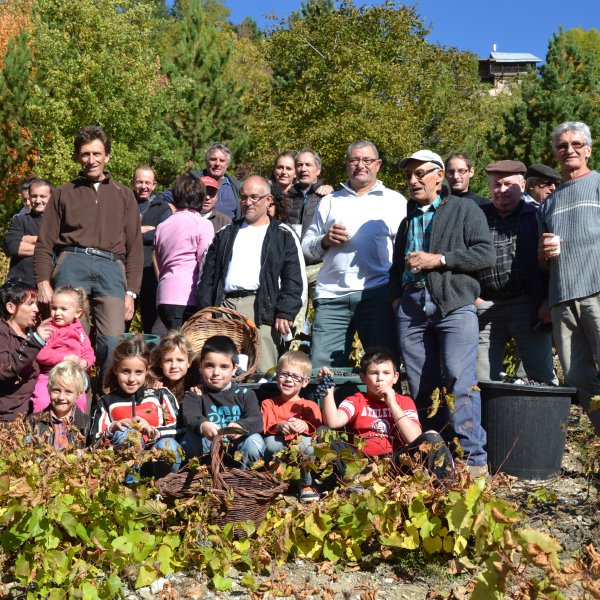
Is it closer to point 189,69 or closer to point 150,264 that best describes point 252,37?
point 189,69

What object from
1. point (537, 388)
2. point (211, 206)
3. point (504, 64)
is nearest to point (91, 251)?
point (211, 206)

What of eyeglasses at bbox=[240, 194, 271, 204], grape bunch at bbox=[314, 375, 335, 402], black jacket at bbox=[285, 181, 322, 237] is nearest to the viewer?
grape bunch at bbox=[314, 375, 335, 402]

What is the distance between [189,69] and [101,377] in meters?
20.7

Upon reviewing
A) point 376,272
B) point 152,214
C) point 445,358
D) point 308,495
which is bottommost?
point 308,495

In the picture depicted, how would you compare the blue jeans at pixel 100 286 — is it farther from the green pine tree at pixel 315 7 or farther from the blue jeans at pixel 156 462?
the green pine tree at pixel 315 7

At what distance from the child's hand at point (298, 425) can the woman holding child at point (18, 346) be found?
1.62 m

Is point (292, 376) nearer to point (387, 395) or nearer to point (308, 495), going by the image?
point (387, 395)

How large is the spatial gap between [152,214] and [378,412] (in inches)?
139

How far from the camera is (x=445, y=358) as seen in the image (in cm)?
516

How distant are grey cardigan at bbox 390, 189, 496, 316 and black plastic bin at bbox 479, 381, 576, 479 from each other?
65cm

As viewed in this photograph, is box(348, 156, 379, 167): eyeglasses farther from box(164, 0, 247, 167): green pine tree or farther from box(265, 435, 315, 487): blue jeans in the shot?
box(164, 0, 247, 167): green pine tree

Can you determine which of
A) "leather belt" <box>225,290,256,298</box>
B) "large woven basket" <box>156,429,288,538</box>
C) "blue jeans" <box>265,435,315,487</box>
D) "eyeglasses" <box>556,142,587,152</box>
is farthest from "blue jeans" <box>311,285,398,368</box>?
"large woven basket" <box>156,429,288,538</box>

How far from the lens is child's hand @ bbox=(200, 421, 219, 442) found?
4.42 metres

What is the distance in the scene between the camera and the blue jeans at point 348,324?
569 cm
